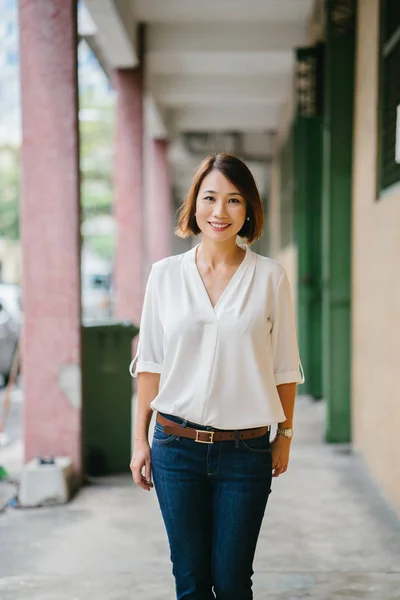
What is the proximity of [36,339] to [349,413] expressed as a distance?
10.0 ft

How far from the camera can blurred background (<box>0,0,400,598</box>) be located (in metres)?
5.09

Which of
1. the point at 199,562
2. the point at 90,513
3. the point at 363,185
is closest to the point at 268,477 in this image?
the point at 199,562

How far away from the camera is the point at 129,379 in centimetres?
565

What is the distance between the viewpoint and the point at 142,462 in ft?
7.86

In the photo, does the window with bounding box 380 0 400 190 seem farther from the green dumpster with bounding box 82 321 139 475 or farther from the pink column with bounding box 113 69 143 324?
the pink column with bounding box 113 69 143 324

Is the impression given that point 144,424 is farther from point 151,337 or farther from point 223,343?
point 223,343

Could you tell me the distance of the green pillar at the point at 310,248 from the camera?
358 inches

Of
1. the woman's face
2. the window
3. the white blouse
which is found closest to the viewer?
the white blouse

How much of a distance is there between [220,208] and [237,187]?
95mm

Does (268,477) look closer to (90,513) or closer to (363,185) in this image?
(90,513)

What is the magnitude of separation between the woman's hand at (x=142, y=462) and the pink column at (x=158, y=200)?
1318 cm

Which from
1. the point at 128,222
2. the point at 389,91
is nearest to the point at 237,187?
the point at 389,91

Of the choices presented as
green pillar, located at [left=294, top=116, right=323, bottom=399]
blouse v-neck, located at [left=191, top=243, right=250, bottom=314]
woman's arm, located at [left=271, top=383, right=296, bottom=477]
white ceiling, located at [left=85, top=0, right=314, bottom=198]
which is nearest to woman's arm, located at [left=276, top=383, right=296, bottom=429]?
woman's arm, located at [left=271, top=383, right=296, bottom=477]

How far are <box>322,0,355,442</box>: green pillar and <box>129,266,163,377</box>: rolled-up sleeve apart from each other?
14.4ft
